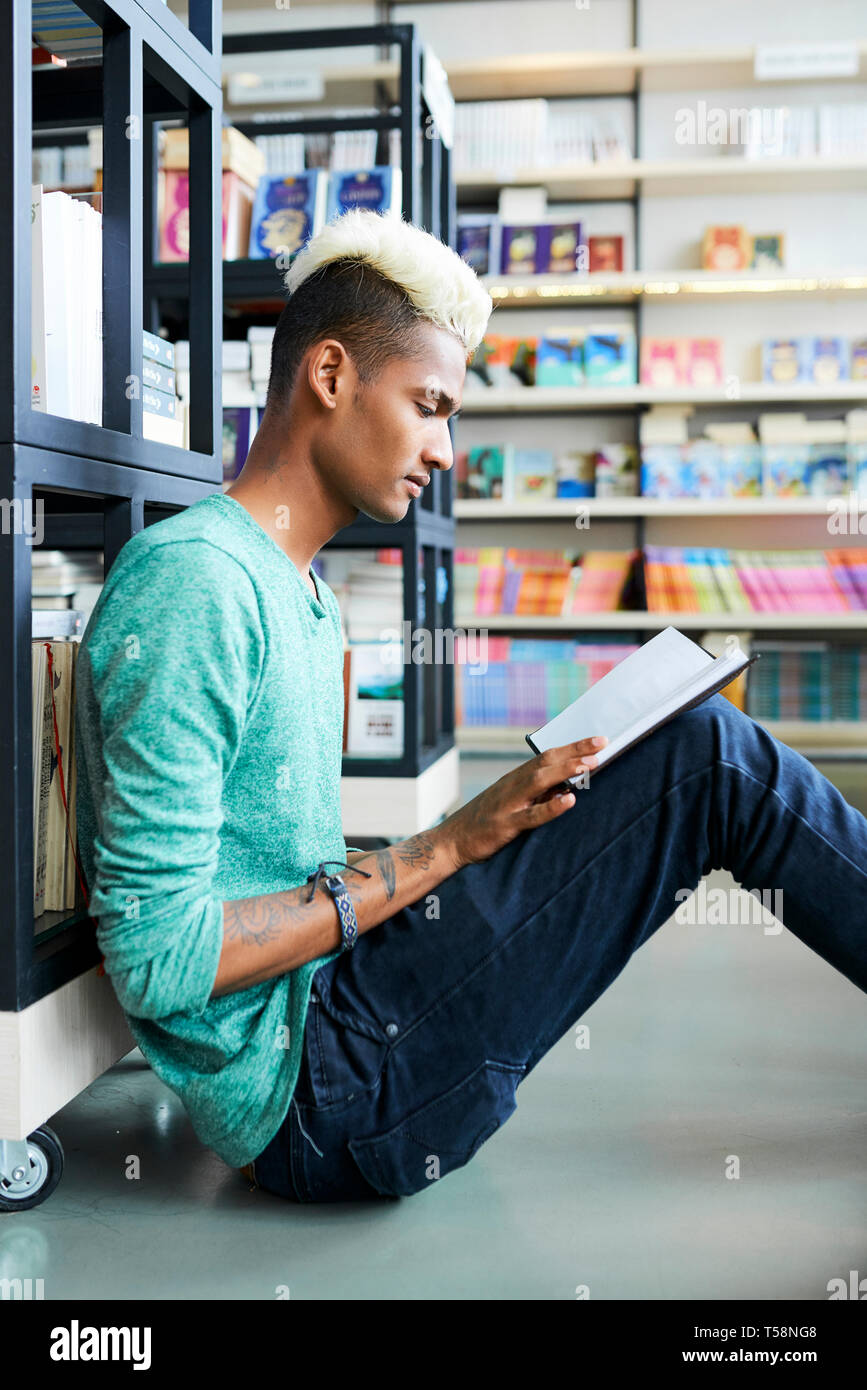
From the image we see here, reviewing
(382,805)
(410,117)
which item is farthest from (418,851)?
(410,117)

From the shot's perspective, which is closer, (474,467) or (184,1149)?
(184,1149)

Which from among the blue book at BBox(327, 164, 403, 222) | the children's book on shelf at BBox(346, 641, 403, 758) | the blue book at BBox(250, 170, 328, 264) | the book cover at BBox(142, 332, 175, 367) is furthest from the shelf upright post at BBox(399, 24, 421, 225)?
the book cover at BBox(142, 332, 175, 367)

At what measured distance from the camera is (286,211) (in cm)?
274

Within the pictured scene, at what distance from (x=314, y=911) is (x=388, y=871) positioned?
3.4 inches

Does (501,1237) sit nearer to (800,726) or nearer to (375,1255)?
(375,1255)

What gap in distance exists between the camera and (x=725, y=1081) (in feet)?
4.87

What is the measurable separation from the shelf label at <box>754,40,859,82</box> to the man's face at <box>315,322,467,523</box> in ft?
11.6

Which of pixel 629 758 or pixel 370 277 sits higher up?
pixel 370 277

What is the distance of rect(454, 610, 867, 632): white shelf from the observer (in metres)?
4.11

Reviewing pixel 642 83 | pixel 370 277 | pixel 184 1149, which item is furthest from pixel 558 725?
pixel 642 83

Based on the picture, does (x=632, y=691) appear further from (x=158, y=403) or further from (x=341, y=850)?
(x=158, y=403)
